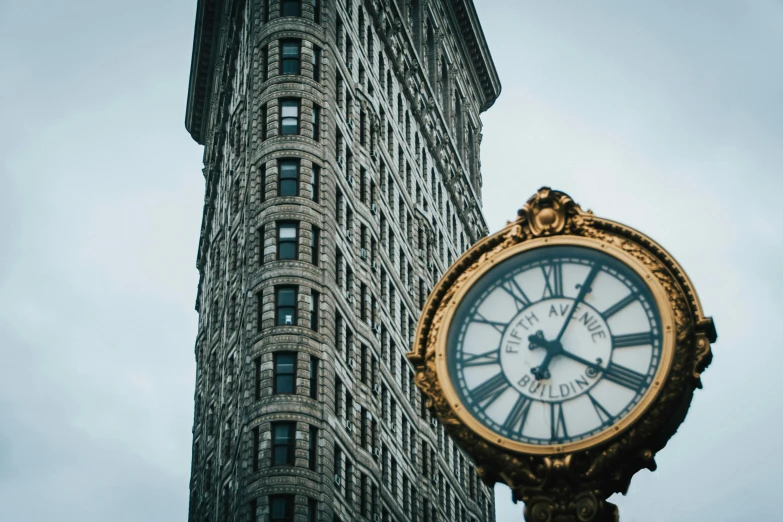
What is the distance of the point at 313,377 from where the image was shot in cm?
5725

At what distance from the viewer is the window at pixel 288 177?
201 feet

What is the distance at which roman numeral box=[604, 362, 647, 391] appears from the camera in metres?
5.63

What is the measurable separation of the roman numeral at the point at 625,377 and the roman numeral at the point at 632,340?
0.09 m

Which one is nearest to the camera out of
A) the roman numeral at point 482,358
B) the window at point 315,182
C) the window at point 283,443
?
the roman numeral at point 482,358

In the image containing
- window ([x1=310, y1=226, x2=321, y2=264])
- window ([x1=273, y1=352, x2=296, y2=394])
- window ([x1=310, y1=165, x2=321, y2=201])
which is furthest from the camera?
window ([x1=310, y1=165, x2=321, y2=201])

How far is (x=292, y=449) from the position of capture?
55.3 meters

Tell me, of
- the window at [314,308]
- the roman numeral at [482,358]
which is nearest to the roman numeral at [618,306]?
the roman numeral at [482,358]

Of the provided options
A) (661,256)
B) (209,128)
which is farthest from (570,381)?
(209,128)

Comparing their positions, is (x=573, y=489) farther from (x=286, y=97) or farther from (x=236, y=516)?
(x=286, y=97)

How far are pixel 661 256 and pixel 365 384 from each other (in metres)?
58.3

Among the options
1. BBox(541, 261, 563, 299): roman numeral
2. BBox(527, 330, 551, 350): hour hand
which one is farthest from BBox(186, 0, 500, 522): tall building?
BBox(527, 330, 551, 350): hour hand

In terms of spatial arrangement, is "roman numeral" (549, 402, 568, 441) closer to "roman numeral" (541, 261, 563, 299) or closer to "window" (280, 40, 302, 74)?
"roman numeral" (541, 261, 563, 299)

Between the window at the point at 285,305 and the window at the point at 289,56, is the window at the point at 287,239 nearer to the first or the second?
the window at the point at 285,305

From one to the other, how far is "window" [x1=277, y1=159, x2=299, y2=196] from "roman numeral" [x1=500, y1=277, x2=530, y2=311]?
5532cm
